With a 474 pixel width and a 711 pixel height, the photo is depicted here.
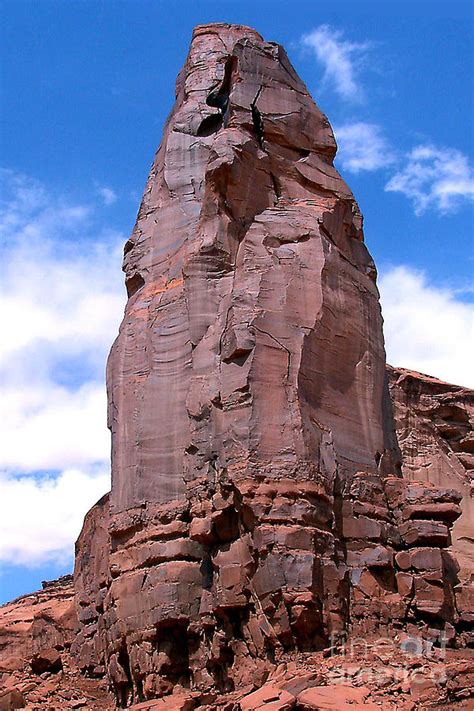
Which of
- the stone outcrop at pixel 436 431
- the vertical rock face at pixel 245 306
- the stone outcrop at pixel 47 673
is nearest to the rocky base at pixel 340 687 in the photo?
the stone outcrop at pixel 47 673

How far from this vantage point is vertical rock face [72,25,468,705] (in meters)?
20.9

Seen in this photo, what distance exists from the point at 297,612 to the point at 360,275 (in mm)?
7980

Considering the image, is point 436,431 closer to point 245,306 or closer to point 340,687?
point 245,306

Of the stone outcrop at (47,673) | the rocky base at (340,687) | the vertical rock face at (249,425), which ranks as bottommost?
the rocky base at (340,687)

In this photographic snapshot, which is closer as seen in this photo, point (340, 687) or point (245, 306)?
point (340, 687)

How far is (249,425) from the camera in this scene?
21.4 meters

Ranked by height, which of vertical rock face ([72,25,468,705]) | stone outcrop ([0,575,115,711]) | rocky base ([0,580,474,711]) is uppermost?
vertical rock face ([72,25,468,705])

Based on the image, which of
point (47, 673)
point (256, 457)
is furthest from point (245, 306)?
point (47, 673)

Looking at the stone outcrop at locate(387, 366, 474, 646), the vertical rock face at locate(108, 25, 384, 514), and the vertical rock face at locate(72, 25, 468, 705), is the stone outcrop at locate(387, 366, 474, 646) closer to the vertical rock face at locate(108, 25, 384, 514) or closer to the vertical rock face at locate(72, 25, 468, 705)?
the vertical rock face at locate(108, 25, 384, 514)

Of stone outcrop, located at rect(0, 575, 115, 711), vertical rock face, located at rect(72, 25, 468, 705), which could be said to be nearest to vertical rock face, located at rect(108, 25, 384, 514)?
vertical rock face, located at rect(72, 25, 468, 705)

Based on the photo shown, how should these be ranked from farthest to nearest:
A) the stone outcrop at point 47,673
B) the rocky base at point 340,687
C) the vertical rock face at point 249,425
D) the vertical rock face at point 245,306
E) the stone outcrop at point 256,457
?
the stone outcrop at point 47,673, the vertical rock face at point 245,306, the vertical rock face at point 249,425, the stone outcrop at point 256,457, the rocky base at point 340,687

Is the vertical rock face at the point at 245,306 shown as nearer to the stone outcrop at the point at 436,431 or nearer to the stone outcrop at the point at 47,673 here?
the stone outcrop at the point at 47,673

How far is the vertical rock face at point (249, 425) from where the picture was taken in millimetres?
20891

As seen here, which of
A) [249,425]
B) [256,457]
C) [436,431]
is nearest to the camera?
[256,457]
